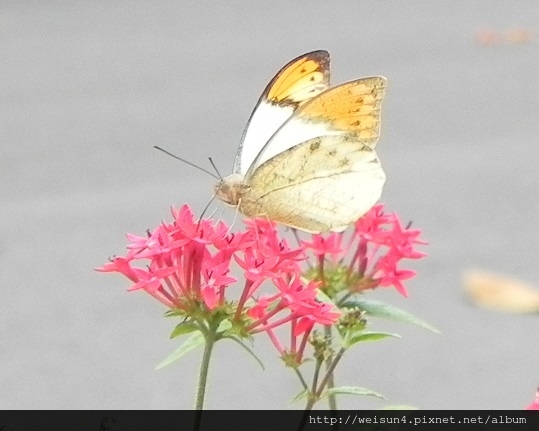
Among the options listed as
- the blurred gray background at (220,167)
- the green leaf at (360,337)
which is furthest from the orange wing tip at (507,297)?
the green leaf at (360,337)

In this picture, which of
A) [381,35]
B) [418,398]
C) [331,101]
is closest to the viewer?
[331,101]

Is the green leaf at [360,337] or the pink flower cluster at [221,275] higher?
the pink flower cluster at [221,275]

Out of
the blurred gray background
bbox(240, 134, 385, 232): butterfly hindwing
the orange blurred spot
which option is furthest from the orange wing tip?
the orange blurred spot

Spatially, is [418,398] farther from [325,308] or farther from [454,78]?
[454,78]

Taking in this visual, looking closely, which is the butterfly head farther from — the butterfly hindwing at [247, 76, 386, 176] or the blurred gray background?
the blurred gray background

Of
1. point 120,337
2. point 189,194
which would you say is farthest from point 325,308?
point 189,194

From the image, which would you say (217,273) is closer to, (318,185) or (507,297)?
(318,185)

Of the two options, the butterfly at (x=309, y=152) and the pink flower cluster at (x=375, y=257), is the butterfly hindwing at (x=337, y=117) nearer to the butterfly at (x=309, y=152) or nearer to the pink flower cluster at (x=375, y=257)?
the butterfly at (x=309, y=152)
